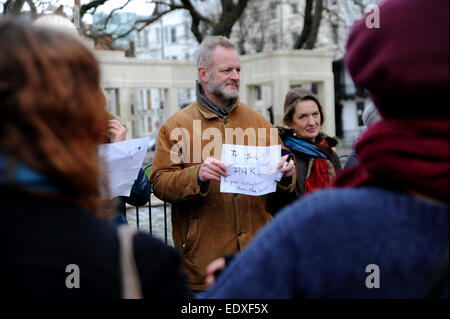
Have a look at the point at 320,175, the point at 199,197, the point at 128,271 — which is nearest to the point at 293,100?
the point at 320,175

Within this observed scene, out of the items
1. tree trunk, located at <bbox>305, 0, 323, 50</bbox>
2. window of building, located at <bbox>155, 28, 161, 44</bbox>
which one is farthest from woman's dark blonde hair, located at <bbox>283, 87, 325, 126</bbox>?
window of building, located at <bbox>155, 28, 161, 44</bbox>

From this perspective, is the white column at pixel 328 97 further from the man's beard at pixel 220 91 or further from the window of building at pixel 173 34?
the window of building at pixel 173 34

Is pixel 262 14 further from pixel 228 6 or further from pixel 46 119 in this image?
pixel 46 119

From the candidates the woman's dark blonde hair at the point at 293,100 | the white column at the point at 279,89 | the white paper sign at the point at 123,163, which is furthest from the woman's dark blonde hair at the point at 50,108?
the white column at the point at 279,89

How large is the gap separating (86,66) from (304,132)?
3193mm

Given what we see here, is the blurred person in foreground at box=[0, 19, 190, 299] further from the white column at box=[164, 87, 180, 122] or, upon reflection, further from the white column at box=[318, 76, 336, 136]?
the white column at box=[164, 87, 180, 122]

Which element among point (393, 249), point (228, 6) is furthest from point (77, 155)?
point (228, 6)

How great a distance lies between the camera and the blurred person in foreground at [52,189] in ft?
4.24

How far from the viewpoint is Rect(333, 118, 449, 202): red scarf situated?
140 cm

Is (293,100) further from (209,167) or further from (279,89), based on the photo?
(279,89)

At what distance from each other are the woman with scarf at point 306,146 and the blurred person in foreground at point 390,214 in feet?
8.09

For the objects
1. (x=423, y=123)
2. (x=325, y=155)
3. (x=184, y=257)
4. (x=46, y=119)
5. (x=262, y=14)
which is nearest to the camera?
(x=46, y=119)

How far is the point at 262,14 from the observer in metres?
33.8

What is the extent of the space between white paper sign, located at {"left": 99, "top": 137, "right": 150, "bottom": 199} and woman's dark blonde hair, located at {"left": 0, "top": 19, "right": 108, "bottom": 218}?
6.06 ft
